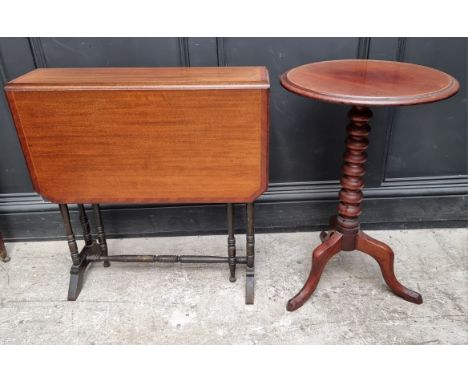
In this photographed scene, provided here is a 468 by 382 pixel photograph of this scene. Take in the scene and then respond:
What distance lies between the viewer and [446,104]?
2115 millimetres

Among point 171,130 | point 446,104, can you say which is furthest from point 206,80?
point 446,104

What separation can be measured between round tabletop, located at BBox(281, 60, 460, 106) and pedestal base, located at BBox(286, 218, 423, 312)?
0.65 m

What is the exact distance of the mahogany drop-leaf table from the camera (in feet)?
4.94

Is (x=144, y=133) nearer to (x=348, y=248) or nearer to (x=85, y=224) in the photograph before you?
(x=85, y=224)

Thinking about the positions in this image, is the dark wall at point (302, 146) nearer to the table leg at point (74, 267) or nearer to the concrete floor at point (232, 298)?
the concrete floor at point (232, 298)

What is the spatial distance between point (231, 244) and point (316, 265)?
380 millimetres

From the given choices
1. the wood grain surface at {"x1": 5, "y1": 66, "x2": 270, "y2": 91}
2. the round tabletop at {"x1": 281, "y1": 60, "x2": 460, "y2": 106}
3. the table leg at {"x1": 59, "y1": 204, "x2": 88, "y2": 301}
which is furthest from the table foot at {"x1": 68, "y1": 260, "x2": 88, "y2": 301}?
the round tabletop at {"x1": 281, "y1": 60, "x2": 460, "y2": 106}

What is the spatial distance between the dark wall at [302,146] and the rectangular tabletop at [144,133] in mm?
285

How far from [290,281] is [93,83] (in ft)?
3.93

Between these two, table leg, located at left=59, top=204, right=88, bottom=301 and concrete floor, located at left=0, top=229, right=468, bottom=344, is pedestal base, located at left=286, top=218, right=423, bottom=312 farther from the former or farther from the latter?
table leg, located at left=59, top=204, right=88, bottom=301

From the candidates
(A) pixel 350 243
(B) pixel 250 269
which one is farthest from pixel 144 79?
(A) pixel 350 243

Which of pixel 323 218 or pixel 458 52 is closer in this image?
pixel 458 52

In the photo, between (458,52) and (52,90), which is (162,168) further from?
(458,52)

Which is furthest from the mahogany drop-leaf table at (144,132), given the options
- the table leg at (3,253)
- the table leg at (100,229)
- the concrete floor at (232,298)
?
the table leg at (3,253)
